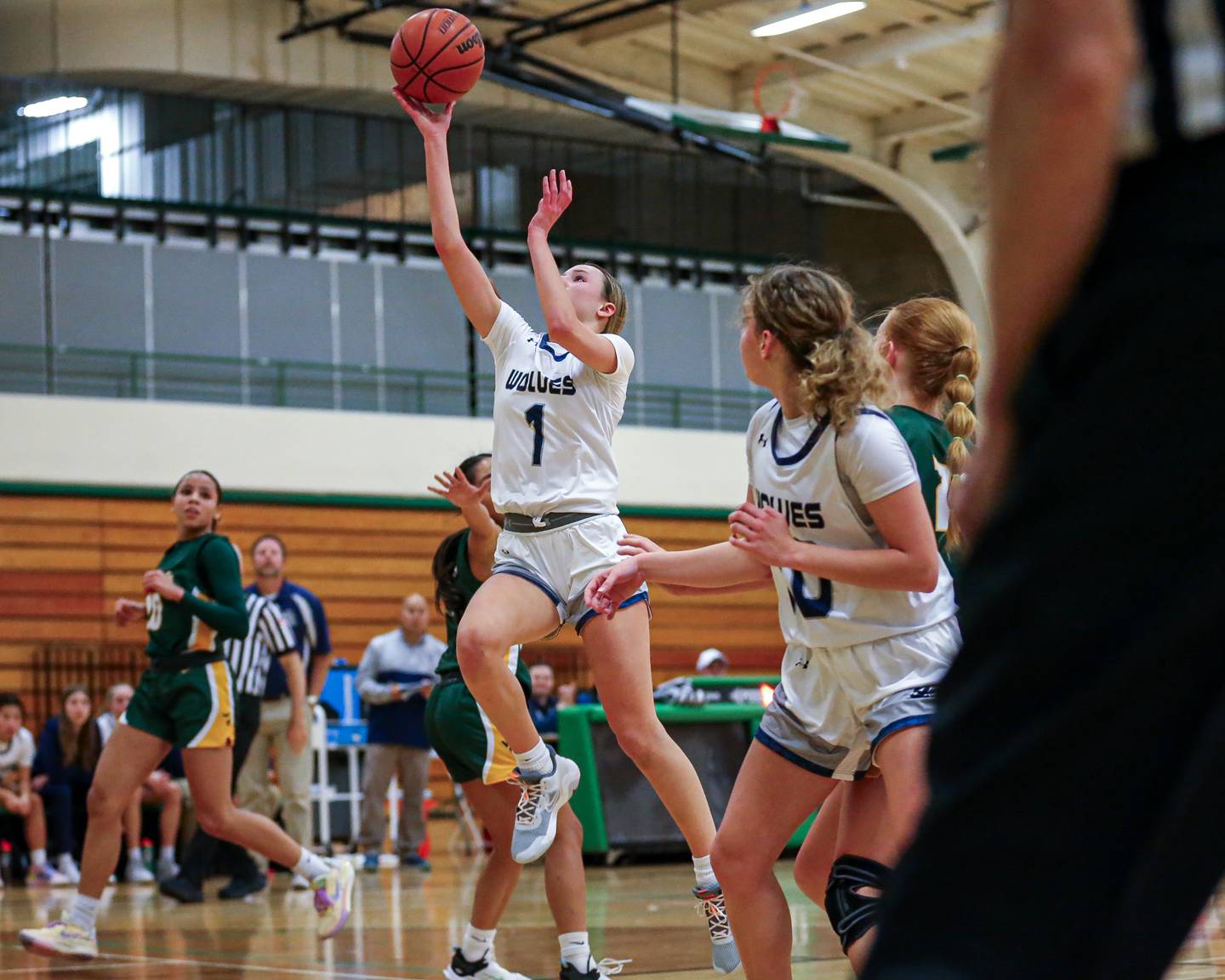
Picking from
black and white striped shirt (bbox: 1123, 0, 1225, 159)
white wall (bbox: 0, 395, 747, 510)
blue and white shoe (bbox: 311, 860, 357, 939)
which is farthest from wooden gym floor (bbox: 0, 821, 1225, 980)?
white wall (bbox: 0, 395, 747, 510)

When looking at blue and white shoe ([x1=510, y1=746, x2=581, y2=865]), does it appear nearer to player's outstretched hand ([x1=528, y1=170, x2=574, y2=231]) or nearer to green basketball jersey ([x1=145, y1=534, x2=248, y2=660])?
player's outstretched hand ([x1=528, y1=170, x2=574, y2=231])

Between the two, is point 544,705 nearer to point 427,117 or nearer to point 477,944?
point 477,944

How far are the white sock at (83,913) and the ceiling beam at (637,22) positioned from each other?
1411 centimetres

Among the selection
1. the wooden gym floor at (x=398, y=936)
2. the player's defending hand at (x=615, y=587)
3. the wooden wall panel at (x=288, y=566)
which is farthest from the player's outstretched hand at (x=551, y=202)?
the wooden wall panel at (x=288, y=566)

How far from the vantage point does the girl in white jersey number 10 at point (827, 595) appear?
3.12 metres

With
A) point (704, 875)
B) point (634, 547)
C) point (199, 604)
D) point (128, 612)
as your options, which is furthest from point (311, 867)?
point (634, 547)

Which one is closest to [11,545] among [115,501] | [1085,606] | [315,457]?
[115,501]

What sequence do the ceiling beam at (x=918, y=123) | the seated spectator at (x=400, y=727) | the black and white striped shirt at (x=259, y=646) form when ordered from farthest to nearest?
the ceiling beam at (x=918, y=123), the seated spectator at (x=400, y=727), the black and white striped shirt at (x=259, y=646)

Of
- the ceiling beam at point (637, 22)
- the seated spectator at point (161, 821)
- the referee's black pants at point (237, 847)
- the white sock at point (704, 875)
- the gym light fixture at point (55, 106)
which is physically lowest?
the seated spectator at point (161, 821)

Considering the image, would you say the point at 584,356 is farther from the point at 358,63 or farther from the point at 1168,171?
the point at 358,63

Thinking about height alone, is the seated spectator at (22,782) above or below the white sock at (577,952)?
below

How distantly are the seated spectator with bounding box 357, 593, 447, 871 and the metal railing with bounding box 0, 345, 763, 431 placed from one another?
→ 19.7ft

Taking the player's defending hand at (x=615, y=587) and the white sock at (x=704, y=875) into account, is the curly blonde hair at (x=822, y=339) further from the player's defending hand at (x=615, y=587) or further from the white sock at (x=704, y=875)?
the white sock at (x=704, y=875)

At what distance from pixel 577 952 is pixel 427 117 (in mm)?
2515
